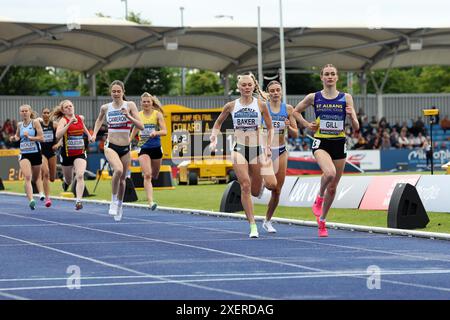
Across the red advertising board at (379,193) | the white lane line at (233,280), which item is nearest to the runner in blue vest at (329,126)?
the red advertising board at (379,193)

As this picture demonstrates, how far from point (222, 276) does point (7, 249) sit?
13.6 feet

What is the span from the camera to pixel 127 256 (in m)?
13.1

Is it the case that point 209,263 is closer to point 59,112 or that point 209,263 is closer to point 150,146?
point 150,146

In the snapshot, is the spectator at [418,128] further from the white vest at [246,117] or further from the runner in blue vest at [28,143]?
the white vest at [246,117]

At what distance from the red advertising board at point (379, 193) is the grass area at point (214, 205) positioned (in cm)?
24

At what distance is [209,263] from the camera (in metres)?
12.2

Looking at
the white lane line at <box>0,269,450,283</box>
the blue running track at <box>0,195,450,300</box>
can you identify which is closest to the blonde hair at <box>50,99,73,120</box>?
the blue running track at <box>0,195,450,300</box>

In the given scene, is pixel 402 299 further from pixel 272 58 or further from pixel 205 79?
pixel 205 79

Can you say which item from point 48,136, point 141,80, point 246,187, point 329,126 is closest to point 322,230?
point 246,187

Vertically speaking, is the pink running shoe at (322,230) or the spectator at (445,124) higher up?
the spectator at (445,124)

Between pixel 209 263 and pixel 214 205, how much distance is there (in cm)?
1256

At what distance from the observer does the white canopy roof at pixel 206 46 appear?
51.4 meters

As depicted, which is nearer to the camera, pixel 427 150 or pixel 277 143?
pixel 277 143

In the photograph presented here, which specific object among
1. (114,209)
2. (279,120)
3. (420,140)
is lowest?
(114,209)
